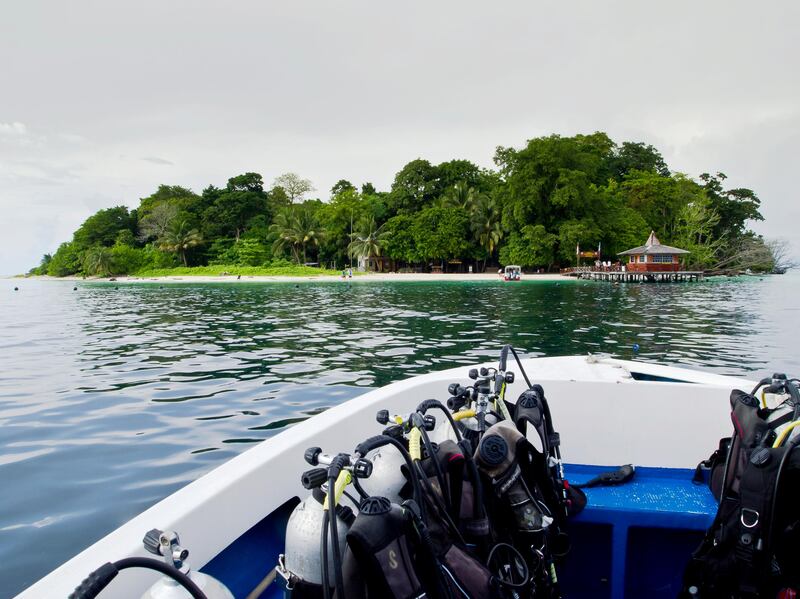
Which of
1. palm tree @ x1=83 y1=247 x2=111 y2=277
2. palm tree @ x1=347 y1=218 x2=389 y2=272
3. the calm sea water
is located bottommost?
the calm sea water

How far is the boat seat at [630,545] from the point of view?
235 centimetres

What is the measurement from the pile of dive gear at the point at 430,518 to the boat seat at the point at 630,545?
1.72 ft

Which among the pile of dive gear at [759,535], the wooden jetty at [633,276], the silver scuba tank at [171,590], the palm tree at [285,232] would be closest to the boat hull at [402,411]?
the silver scuba tank at [171,590]

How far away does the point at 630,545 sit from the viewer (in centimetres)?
248

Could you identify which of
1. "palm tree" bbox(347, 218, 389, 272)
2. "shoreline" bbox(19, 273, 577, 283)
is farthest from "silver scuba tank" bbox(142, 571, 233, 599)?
"palm tree" bbox(347, 218, 389, 272)

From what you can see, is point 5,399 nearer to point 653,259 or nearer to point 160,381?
point 160,381

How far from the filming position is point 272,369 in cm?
930

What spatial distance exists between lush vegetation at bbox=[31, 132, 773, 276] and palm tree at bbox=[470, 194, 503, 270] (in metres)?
0.13

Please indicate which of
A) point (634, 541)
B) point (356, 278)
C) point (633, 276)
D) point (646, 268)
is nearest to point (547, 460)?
point (634, 541)

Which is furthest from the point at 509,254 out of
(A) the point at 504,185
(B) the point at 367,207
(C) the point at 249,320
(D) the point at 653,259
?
(C) the point at 249,320

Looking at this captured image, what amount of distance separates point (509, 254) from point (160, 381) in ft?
146

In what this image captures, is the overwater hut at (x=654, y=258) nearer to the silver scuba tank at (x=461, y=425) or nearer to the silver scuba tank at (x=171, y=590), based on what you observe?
the silver scuba tank at (x=461, y=425)

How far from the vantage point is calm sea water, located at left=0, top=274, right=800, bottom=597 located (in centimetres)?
423

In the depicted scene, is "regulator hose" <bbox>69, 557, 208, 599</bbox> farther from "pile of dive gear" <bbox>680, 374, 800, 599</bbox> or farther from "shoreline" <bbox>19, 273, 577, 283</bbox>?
"shoreline" <bbox>19, 273, 577, 283</bbox>
